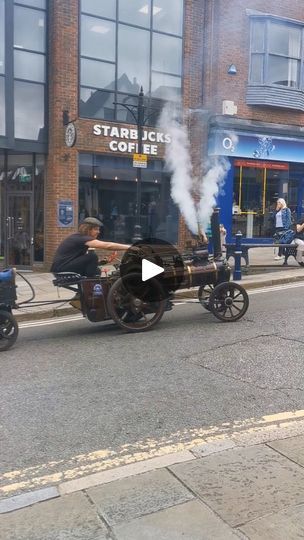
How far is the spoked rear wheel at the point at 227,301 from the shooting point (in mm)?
6953

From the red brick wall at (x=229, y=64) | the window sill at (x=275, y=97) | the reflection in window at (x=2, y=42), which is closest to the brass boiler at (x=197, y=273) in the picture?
the reflection in window at (x=2, y=42)

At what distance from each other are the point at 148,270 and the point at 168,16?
9.17 metres

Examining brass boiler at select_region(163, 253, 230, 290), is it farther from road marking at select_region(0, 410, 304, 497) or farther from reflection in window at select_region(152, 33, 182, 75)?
reflection in window at select_region(152, 33, 182, 75)

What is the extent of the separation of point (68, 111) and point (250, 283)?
5612 millimetres

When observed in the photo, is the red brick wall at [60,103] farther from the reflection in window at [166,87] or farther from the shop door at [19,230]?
the reflection in window at [166,87]

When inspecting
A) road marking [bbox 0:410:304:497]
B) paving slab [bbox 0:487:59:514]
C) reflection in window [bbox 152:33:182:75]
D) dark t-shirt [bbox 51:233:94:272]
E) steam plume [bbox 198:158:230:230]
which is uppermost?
reflection in window [bbox 152:33:182:75]

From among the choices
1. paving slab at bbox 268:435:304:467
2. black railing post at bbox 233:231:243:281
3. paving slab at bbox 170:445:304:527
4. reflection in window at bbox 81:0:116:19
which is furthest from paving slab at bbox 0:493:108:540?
reflection in window at bbox 81:0:116:19

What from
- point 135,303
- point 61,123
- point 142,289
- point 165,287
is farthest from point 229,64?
point 135,303

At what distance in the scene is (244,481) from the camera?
116 inches

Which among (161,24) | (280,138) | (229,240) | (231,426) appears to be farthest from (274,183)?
(231,426)

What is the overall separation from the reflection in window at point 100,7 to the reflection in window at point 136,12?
0.21 meters

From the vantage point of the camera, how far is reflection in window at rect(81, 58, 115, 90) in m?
12.3

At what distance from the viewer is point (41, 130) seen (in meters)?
12.3

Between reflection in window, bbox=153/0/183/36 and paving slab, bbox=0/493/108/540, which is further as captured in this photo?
reflection in window, bbox=153/0/183/36
